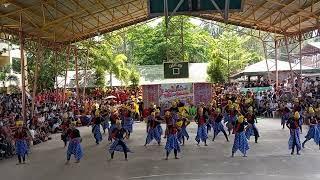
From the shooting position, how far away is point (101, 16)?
2962cm

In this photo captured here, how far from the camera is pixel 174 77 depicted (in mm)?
34531

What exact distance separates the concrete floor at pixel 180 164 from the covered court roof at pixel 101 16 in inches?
221

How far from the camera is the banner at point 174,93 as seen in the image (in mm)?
30875

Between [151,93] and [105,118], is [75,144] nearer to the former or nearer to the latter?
[105,118]

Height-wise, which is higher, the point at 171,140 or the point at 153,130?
the point at 153,130

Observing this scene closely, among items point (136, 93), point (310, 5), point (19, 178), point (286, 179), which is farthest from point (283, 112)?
point (136, 93)

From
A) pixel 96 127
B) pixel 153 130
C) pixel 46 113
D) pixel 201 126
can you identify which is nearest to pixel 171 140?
pixel 201 126

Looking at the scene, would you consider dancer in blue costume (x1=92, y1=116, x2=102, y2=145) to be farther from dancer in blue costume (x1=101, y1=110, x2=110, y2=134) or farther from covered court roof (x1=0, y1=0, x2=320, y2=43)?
covered court roof (x1=0, y1=0, x2=320, y2=43)

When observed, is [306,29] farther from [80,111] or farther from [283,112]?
[80,111]

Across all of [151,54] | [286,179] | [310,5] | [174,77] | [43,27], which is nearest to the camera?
[286,179]

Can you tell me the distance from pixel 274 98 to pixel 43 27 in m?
15.9

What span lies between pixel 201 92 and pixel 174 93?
1.68 meters

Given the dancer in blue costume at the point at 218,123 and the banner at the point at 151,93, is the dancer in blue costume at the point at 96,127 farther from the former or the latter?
the banner at the point at 151,93

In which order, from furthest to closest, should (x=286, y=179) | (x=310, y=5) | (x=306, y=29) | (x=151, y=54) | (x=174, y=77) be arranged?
(x=151, y=54)
(x=174, y=77)
(x=306, y=29)
(x=310, y=5)
(x=286, y=179)
